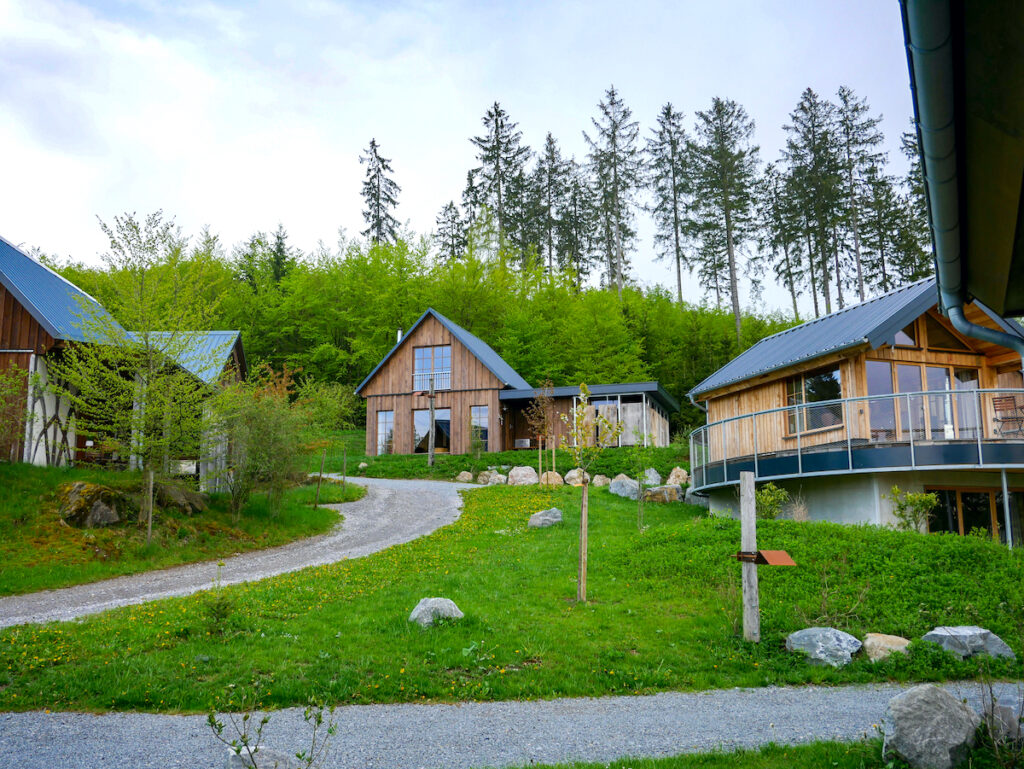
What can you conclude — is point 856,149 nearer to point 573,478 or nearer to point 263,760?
point 573,478

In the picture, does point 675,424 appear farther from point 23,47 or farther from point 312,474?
point 23,47

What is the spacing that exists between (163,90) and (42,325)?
6.74 metres

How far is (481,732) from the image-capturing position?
229 inches

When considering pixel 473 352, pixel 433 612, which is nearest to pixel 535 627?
pixel 433 612

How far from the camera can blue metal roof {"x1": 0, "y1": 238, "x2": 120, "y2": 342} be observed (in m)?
17.4

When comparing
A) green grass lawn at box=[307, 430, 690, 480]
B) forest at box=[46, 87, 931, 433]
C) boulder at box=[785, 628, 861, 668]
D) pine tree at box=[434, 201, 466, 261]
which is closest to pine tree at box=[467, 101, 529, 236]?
forest at box=[46, 87, 931, 433]

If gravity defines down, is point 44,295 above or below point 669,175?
below

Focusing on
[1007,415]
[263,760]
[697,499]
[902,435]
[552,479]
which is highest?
[1007,415]

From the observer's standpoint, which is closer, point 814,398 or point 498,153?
point 814,398

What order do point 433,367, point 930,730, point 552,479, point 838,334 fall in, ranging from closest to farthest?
point 930,730 → point 838,334 → point 552,479 → point 433,367

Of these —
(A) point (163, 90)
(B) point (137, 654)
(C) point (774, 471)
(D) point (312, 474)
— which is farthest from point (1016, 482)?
(D) point (312, 474)

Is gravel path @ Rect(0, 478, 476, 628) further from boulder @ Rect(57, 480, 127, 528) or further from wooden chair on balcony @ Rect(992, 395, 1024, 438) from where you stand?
wooden chair on balcony @ Rect(992, 395, 1024, 438)

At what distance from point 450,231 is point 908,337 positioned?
128 ft

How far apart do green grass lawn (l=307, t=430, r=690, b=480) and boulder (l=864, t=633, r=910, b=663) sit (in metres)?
15.7
